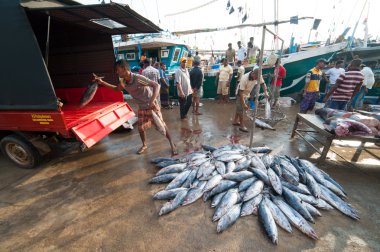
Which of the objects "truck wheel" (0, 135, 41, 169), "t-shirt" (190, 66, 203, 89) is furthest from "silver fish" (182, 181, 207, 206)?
"t-shirt" (190, 66, 203, 89)

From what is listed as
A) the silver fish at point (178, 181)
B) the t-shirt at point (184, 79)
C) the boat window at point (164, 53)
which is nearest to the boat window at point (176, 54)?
the boat window at point (164, 53)

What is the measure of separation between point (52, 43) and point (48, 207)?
464 centimetres

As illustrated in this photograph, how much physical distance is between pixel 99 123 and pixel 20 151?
1774 millimetres

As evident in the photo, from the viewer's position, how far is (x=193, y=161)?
3520 millimetres

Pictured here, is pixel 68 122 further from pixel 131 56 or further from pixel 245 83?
pixel 131 56

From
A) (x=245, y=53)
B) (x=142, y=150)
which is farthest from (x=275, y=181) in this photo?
(x=245, y=53)

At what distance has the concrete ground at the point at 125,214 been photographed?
220cm

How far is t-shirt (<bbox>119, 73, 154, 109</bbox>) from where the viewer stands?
375cm

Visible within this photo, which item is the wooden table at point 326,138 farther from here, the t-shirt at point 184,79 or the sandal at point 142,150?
the sandal at point 142,150

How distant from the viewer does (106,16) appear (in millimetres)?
3199

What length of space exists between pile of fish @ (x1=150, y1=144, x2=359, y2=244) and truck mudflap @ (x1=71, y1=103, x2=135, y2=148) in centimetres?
146

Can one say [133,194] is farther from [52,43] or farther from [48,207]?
[52,43]

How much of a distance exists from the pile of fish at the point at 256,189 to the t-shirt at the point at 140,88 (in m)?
1.54

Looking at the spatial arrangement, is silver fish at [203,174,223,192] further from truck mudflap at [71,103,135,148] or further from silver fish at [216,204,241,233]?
truck mudflap at [71,103,135,148]
